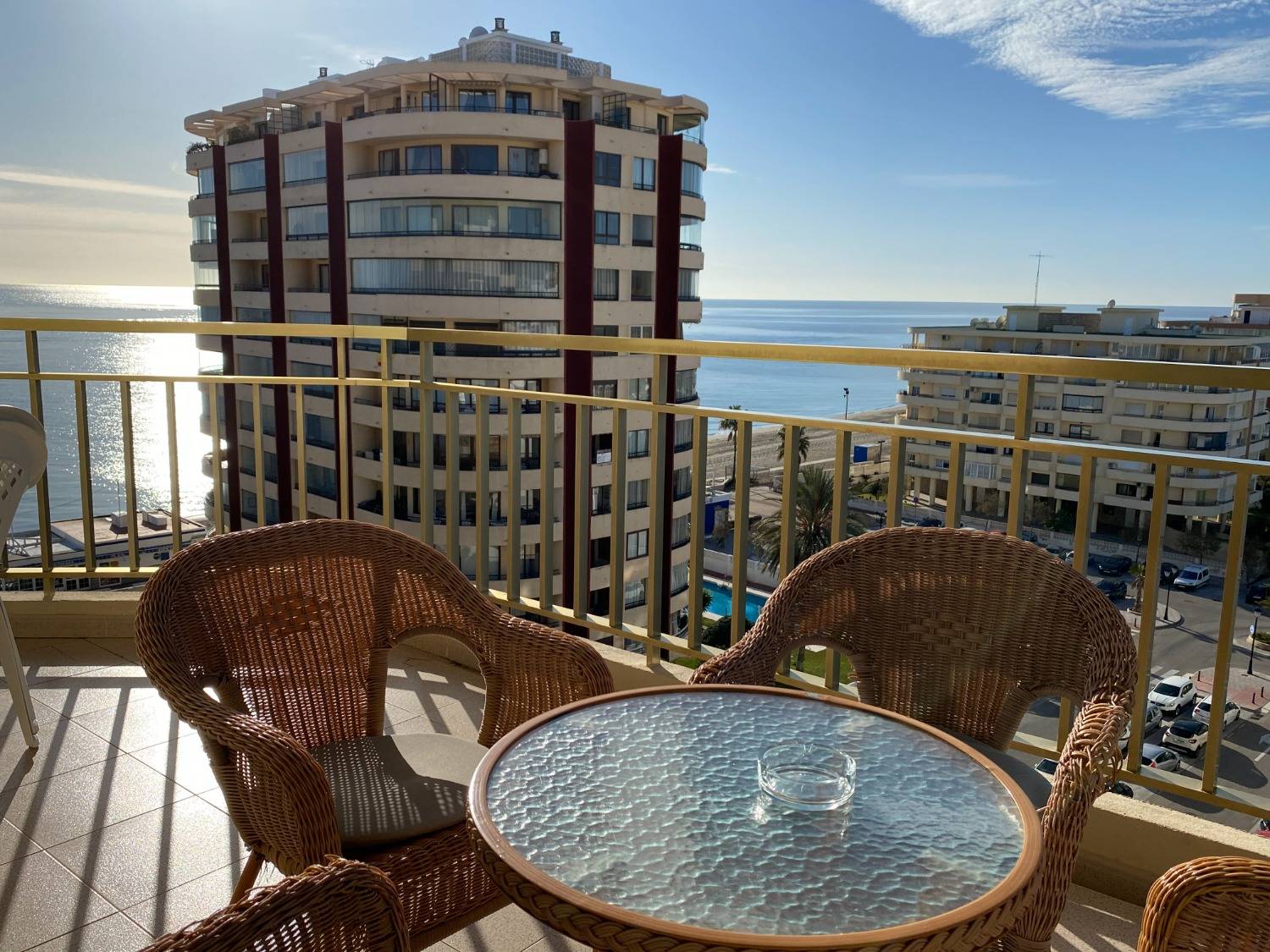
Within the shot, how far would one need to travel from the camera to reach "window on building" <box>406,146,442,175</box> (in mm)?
31594

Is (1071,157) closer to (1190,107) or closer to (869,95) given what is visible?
(1190,107)

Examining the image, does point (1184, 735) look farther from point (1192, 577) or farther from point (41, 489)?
point (41, 489)

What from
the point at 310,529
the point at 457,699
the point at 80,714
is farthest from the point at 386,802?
the point at 80,714

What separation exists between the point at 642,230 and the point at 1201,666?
101ft

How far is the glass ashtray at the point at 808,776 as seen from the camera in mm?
1287

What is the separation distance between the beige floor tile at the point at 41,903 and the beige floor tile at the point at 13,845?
27mm

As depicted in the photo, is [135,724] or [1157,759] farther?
[135,724]

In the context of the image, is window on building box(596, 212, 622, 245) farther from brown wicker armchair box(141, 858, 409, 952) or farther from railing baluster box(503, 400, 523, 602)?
brown wicker armchair box(141, 858, 409, 952)

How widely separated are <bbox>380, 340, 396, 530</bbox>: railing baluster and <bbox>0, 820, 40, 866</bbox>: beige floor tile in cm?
155

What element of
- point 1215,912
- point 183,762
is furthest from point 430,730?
point 1215,912

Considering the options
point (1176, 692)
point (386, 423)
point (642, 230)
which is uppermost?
point (642, 230)

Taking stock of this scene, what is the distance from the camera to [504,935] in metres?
2.02

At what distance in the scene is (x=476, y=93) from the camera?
104ft

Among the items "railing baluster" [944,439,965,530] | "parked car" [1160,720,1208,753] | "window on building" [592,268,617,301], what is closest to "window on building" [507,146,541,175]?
"window on building" [592,268,617,301]
